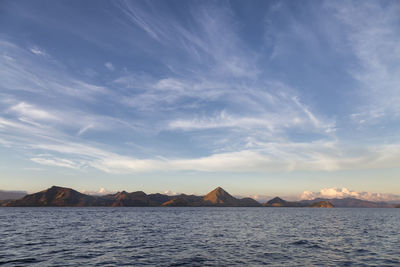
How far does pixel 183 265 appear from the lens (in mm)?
27281

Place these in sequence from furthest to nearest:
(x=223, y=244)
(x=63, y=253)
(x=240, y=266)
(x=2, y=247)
Result: (x=223, y=244), (x=2, y=247), (x=63, y=253), (x=240, y=266)

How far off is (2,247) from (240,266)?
35.9m

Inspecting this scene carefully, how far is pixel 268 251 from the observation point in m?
34.6

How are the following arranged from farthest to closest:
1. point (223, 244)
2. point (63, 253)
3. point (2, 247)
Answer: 1. point (223, 244)
2. point (2, 247)
3. point (63, 253)

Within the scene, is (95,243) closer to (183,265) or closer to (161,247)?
(161,247)

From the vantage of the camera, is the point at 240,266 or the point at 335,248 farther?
the point at 335,248

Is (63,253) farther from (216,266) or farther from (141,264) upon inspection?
(216,266)

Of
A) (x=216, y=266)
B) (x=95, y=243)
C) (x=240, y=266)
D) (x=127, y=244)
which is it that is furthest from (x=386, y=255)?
(x=95, y=243)

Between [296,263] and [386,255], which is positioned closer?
[296,263]

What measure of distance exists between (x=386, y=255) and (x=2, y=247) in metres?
56.1

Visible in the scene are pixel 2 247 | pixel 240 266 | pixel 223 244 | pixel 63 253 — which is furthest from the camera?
pixel 223 244

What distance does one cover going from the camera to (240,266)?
2656 centimetres

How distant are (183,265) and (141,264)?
4.84 m

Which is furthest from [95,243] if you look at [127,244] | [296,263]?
[296,263]
